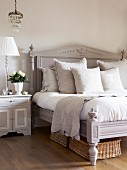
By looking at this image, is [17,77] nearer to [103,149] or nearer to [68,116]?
[68,116]

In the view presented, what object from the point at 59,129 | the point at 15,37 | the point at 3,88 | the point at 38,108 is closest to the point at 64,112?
the point at 59,129

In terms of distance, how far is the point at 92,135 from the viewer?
310 cm

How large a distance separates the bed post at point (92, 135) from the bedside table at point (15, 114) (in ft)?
5.55

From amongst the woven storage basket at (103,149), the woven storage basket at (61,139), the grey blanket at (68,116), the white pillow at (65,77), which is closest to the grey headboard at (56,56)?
the white pillow at (65,77)

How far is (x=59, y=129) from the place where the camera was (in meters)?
3.67

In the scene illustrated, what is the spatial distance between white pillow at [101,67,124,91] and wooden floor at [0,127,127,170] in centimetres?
107

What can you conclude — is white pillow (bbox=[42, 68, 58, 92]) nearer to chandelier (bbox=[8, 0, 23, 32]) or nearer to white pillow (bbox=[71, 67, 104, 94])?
white pillow (bbox=[71, 67, 104, 94])

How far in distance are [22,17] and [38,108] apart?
5.40 ft

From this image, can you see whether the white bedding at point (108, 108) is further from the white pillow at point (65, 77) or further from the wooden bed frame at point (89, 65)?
the white pillow at point (65, 77)

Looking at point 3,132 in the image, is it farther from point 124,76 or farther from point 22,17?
point 124,76

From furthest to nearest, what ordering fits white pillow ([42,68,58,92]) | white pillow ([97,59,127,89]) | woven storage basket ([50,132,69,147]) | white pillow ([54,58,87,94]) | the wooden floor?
white pillow ([97,59,127,89]), white pillow ([42,68,58,92]), white pillow ([54,58,87,94]), woven storage basket ([50,132,69,147]), the wooden floor

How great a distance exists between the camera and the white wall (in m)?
5.04

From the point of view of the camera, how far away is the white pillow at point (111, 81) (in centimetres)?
498

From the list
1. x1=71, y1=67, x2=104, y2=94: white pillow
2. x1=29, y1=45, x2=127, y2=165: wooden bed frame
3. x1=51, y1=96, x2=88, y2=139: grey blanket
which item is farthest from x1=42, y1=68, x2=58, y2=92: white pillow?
x1=51, y1=96, x2=88, y2=139: grey blanket
